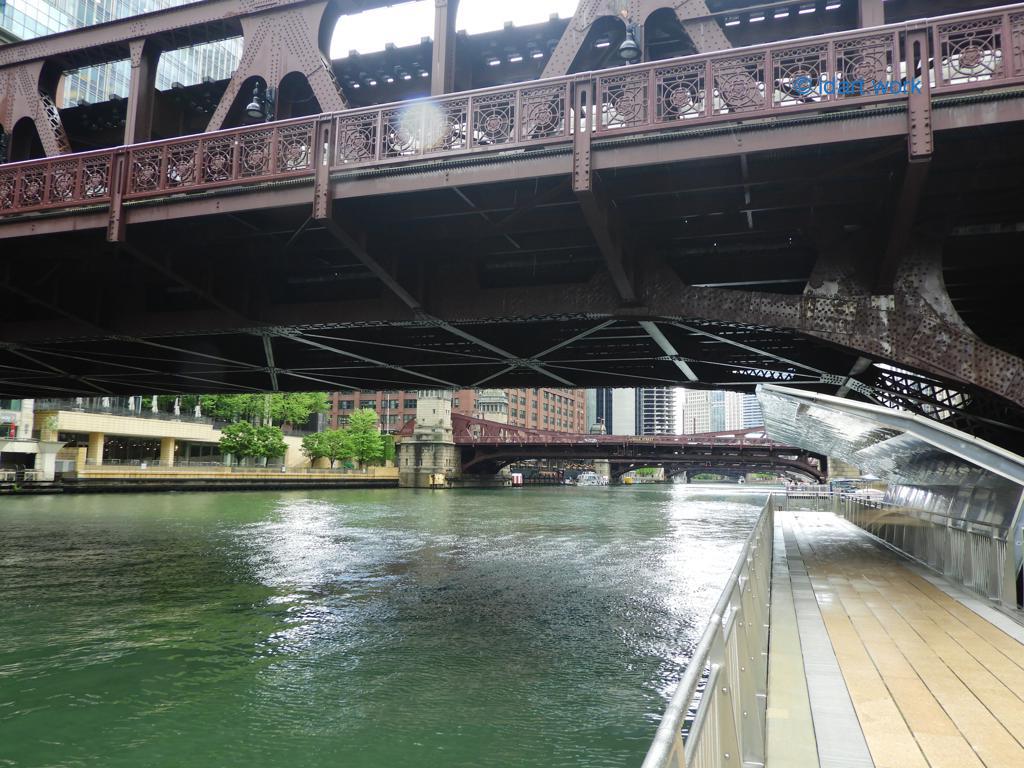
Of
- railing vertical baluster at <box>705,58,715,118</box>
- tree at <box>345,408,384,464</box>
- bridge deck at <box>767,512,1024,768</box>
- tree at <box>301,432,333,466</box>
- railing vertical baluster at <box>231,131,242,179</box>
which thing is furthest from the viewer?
tree at <box>345,408,384,464</box>

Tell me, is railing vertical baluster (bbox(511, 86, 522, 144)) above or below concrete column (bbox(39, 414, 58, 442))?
above

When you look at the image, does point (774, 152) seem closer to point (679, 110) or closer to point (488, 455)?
point (679, 110)

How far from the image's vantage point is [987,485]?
12688 mm

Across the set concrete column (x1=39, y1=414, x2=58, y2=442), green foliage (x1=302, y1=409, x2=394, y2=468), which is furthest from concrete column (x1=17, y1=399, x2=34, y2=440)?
green foliage (x1=302, y1=409, x2=394, y2=468)

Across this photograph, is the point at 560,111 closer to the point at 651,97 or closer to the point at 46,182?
the point at 651,97

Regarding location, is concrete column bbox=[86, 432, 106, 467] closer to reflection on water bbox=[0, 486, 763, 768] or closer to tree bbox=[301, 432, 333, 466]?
tree bbox=[301, 432, 333, 466]

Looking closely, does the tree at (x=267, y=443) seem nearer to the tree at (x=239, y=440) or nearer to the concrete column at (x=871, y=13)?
the tree at (x=239, y=440)

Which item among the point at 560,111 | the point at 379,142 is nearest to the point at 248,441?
the point at 379,142

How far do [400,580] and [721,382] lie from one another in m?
10.7

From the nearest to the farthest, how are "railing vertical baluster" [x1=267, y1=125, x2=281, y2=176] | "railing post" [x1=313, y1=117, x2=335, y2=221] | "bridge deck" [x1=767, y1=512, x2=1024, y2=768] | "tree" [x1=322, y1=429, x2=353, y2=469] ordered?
"bridge deck" [x1=767, y1=512, x2=1024, y2=768] → "railing post" [x1=313, y1=117, x2=335, y2=221] → "railing vertical baluster" [x1=267, y1=125, x2=281, y2=176] → "tree" [x1=322, y1=429, x2=353, y2=469]

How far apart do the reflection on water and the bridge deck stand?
7.20 feet

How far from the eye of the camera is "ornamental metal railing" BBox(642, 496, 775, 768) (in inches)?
104

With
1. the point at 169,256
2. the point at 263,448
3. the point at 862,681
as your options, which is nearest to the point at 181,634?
the point at 169,256

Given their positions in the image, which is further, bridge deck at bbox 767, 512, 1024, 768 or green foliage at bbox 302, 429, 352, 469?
green foliage at bbox 302, 429, 352, 469
